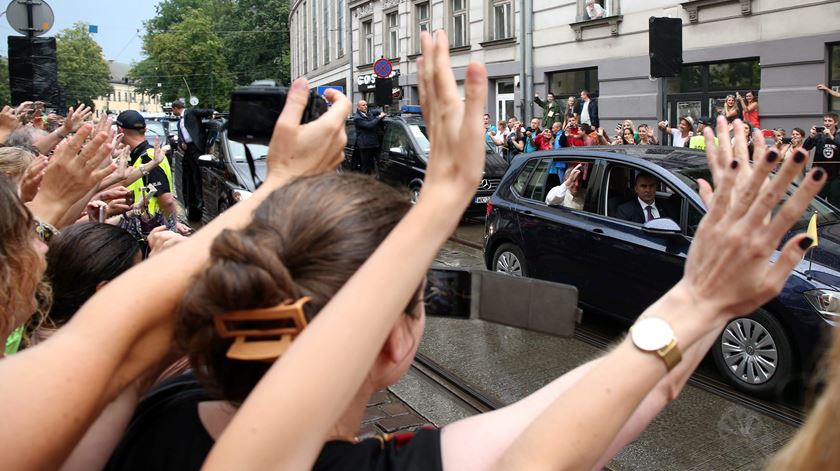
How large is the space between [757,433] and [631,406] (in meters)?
3.86

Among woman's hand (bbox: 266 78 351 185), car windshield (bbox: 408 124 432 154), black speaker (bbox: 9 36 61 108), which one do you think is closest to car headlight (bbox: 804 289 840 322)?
woman's hand (bbox: 266 78 351 185)

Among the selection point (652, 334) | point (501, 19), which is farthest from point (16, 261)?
point (501, 19)

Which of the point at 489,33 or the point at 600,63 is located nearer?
the point at 600,63

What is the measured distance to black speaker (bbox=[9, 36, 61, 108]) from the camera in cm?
838

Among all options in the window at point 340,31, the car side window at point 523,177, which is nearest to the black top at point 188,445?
the car side window at point 523,177

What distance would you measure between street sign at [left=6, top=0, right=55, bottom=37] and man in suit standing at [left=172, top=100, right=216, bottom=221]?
502cm

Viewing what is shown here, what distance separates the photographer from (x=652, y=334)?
115 cm

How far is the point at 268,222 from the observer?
1257 millimetres

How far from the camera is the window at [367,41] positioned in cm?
3406

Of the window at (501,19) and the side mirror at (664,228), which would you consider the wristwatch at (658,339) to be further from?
the window at (501,19)

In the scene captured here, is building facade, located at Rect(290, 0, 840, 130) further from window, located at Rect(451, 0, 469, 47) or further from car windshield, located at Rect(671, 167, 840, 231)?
car windshield, located at Rect(671, 167, 840, 231)

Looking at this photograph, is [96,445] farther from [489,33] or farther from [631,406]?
[489,33]

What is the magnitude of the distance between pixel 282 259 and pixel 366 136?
15.3 m

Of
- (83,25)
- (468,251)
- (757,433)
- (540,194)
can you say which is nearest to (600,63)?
(468,251)
